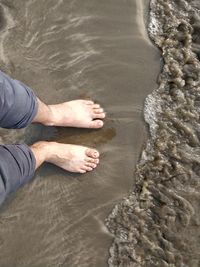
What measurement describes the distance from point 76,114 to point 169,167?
0.71 m

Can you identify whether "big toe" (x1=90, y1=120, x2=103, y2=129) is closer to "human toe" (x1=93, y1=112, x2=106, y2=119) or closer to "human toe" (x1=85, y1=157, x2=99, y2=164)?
"human toe" (x1=93, y1=112, x2=106, y2=119)

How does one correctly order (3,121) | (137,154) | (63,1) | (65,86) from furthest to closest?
(63,1) < (65,86) < (137,154) < (3,121)

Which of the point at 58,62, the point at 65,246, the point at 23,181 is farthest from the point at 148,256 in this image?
the point at 58,62

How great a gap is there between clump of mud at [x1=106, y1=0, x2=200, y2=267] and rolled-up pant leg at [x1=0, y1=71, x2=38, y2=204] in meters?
0.63

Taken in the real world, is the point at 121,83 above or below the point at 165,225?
above

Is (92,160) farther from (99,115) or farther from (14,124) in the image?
(14,124)

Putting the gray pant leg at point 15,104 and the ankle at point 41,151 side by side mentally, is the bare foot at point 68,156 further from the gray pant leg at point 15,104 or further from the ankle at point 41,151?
the gray pant leg at point 15,104

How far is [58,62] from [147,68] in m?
0.65

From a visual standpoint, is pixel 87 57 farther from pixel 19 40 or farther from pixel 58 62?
pixel 19 40

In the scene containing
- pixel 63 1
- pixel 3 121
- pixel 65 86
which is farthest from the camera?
pixel 63 1

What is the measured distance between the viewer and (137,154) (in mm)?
2875

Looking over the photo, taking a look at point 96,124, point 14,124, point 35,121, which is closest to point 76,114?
point 96,124

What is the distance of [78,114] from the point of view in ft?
9.62

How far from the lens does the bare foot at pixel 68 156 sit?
112 inches
